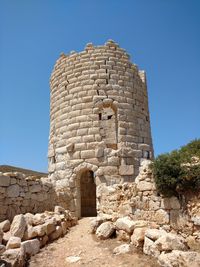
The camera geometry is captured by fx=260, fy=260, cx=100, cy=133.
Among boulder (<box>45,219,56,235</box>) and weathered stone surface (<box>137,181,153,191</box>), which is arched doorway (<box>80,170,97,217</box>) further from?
weathered stone surface (<box>137,181,153,191</box>)

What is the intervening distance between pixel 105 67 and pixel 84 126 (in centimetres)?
315

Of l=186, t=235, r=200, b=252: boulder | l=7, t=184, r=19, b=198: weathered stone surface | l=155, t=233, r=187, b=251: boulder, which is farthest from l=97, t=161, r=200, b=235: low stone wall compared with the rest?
l=7, t=184, r=19, b=198: weathered stone surface

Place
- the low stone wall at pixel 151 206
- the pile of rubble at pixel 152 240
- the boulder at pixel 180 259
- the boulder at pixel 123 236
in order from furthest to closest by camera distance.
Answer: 1. the boulder at pixel 123 236
2. the low stone wall at pixel 151 206
3. the pile of rubble at pixel 152 240
4. the boulder at pixel 180 259

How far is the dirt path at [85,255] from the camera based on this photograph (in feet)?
18.5

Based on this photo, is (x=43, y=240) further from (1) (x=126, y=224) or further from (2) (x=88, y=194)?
(2) (x=88, y=194)

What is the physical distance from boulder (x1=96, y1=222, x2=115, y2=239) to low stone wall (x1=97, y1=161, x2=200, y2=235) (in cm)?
74

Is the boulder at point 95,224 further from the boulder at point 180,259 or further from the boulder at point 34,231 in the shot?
the boulder at point 180,259

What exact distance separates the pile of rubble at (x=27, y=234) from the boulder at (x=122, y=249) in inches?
79.3

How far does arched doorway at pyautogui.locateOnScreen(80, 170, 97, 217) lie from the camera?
15.2 metres

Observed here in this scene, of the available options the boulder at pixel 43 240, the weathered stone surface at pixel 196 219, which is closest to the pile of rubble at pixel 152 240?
the weathered stone surface at pixel 196 219

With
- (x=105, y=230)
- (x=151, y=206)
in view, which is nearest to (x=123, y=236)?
(x=105, y=230)

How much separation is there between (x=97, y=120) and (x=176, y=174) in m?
5.62

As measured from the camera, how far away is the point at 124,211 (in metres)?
8.39

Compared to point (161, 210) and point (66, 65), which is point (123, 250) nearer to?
point (161, 210)
